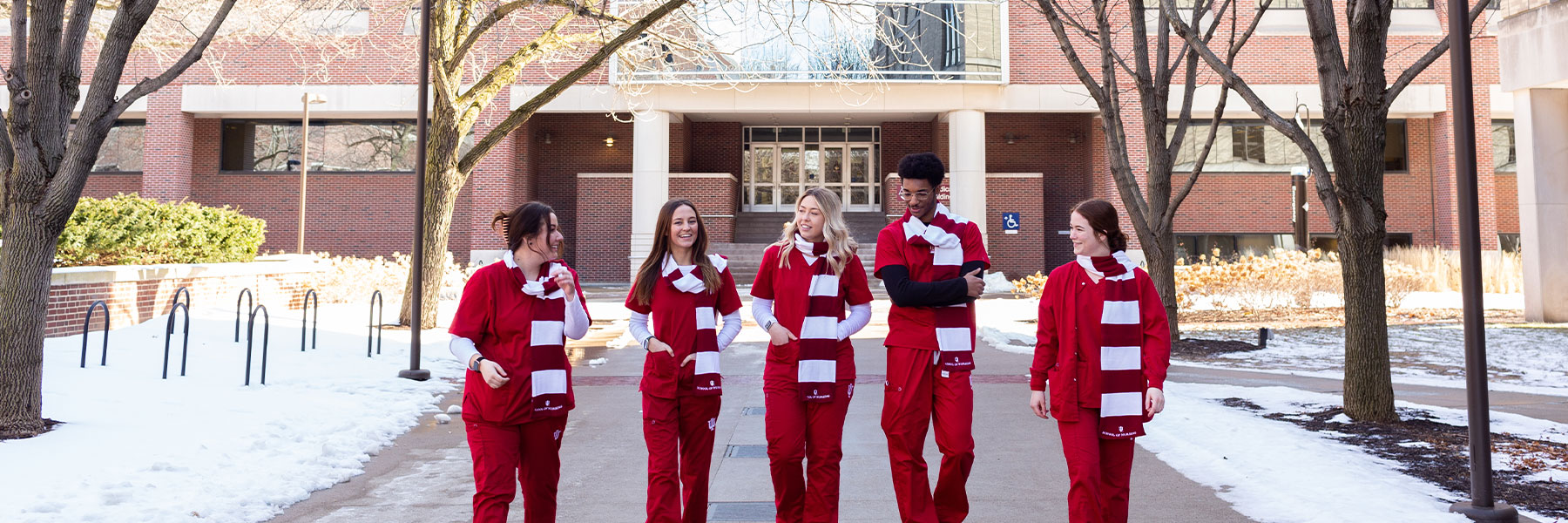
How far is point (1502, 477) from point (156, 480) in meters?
7.24

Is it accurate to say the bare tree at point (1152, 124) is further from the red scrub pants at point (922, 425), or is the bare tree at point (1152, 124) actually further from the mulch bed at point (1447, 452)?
the red scrub pants at point (922, 425)

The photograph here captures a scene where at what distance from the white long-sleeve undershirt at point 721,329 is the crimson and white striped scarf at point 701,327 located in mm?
69

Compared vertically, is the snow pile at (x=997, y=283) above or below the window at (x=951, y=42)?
below

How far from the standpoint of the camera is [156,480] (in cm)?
555

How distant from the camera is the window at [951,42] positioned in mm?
28750

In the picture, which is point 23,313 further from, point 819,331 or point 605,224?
point 605,224

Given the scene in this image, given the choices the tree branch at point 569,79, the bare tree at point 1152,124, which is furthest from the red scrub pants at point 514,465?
the tree branch at point 569,79

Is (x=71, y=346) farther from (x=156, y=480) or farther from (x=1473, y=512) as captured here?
(x=1473, y=512)

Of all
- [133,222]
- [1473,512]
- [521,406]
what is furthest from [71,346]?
[1473,512]

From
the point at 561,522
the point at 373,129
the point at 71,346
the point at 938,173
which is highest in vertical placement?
the point at 373,129

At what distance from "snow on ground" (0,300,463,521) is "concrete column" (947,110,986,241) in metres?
19.7

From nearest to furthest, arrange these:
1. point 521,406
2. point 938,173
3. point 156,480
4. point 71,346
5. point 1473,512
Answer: point 521,406, point 938,173, point 1473,512, point 156,480, point 71,346

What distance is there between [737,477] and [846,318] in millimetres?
1861

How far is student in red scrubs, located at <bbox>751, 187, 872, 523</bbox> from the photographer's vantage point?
4426 millimetres
